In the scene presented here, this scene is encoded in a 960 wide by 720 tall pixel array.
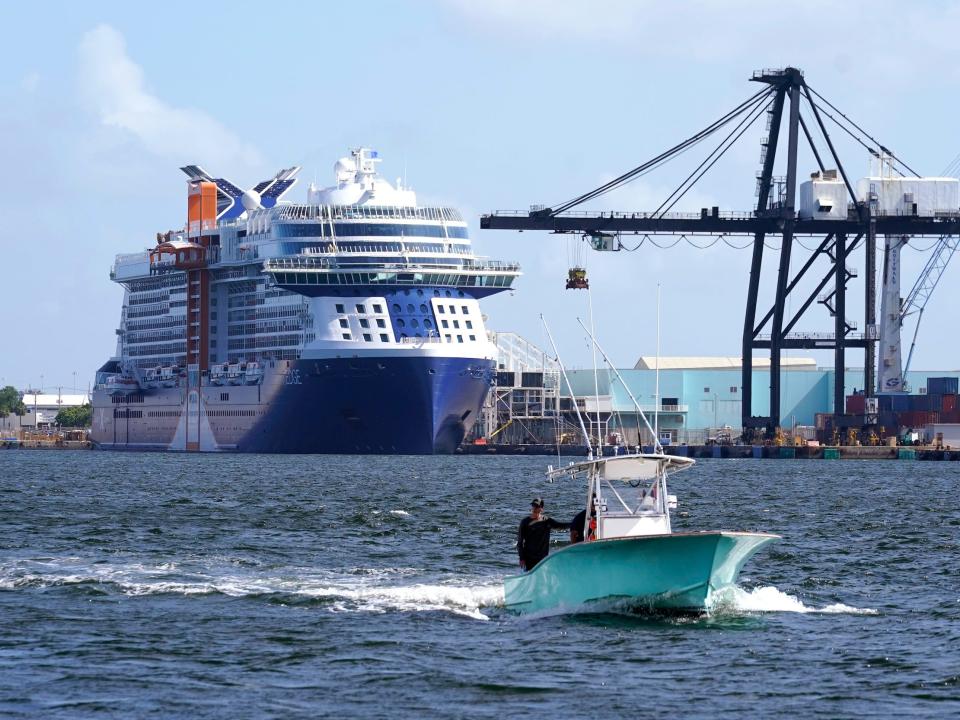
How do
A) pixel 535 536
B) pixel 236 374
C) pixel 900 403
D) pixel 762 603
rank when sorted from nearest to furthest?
pixel 535 536
pixel 762 603
pixel 900 403
pixel 236 374

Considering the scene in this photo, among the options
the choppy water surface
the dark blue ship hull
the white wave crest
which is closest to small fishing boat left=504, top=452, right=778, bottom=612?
the white wave crest

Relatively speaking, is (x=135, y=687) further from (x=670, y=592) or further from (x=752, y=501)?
(x=752, y=501)

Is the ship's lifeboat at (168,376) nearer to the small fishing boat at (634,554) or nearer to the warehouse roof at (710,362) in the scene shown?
the warehouse roof at (710,362)

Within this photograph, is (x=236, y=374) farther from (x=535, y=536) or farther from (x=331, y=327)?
(x=535, y=536)

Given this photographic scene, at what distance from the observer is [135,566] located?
3550cm

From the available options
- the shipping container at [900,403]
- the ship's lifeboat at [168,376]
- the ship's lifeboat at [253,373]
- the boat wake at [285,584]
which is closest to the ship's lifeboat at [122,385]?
the ship's lifeboat at [168,376]

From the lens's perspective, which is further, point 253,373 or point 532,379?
point 532,379

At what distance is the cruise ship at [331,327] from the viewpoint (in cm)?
10712

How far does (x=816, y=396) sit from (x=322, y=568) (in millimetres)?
111726

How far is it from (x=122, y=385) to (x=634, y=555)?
4583 inches

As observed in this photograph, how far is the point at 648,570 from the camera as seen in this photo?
26359 millimetres

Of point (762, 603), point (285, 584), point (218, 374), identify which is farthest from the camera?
point (218, 374)

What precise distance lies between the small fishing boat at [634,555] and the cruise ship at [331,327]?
257ft

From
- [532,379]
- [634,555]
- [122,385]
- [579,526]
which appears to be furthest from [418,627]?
[532,379]
